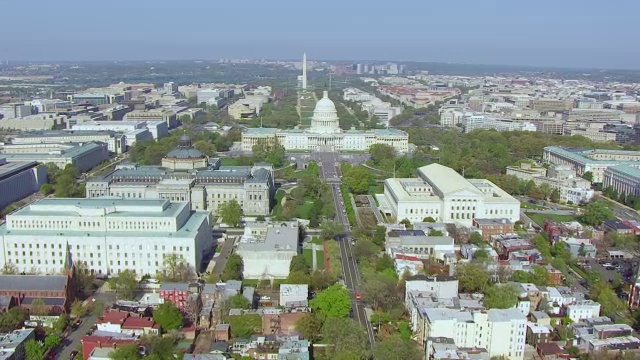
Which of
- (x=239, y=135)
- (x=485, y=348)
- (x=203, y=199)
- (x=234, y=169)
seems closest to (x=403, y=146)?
(x=239, y=135)

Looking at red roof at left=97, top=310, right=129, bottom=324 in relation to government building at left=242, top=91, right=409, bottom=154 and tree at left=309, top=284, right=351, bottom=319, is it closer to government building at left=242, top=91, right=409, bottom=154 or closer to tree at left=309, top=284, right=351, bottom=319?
tree at left=309, top=284, right=351, bottom=319

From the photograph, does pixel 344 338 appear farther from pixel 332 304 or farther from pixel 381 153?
pixel 381 153

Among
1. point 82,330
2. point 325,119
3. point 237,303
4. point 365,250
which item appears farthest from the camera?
point 325,119

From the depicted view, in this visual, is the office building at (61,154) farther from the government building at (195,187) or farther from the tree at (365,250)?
the tree at (365,250)

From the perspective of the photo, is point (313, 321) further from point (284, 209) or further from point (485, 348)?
point (284, 209)

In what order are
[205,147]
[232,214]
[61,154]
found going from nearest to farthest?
1. [232,214]
2. [61,154]
3. [205,147]

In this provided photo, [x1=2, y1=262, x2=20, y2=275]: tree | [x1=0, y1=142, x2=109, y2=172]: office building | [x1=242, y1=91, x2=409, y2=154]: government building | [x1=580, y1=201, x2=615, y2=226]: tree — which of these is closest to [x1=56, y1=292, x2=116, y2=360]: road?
[x1=2, y1=262, x2=20, y2=275]: tree

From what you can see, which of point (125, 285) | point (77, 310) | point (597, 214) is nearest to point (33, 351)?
point (77, 310)
